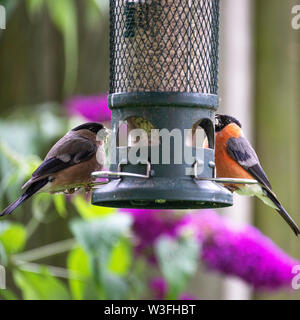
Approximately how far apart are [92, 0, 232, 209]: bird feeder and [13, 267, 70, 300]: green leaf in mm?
964

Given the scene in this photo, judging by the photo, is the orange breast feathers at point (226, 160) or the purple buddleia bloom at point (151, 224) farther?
the purple buddleia bloom at point (151, 224)

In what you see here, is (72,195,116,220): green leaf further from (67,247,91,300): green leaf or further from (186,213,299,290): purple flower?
(186,213,299,290): purple flower

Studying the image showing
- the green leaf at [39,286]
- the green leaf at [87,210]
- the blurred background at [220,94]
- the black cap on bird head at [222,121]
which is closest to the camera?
the black cap on bird head at [222,121]

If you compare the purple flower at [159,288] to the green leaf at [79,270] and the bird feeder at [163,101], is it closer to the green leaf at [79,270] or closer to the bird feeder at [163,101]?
the green leaf at [79,270]

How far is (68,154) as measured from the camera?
14.2 ft

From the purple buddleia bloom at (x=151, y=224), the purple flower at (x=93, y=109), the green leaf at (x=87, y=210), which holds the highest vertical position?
the purple flower at (x=93, y=109)

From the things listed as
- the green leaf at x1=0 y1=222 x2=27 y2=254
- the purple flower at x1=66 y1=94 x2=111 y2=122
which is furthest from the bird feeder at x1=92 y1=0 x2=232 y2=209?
the purple flower at x1=66 y1=94 x2=111 y2=122

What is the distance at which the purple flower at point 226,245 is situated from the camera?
Result: 511cm

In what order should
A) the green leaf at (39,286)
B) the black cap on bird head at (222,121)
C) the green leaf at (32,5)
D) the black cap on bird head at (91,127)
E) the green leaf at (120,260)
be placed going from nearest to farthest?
the black cap on bird head at (91,127) → the black cap on bird head at (222,121) → the green leaf at (32,5) → the green leaf at (39,286) → the green leaf at (120,260)

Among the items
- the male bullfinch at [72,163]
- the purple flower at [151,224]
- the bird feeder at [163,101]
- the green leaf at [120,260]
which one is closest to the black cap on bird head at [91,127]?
the male bullfinch at [72,163]

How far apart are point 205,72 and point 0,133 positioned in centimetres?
167

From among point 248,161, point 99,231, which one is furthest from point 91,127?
point 248,161

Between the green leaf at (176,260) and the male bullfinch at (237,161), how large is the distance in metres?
0.92

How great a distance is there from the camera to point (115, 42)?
14.1 ft
